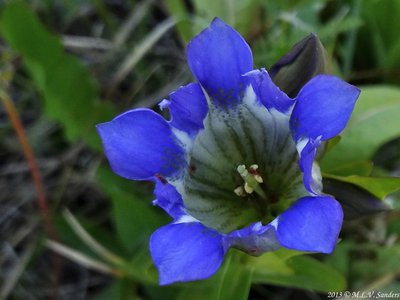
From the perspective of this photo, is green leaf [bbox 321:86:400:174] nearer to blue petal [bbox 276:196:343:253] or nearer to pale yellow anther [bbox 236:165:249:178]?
pale yellow anther [bbox 236:165:249:178]

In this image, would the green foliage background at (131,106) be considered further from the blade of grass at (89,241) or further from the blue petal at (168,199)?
the blue petal at (168,199)

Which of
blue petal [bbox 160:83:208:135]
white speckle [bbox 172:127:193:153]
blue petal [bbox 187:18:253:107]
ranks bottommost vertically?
white speckle [bbox 172:127:193:153]

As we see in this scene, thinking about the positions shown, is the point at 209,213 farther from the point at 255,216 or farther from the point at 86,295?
the point at 86,295

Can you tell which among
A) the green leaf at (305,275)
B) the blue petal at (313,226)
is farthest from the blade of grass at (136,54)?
the blue petal at (313,226)

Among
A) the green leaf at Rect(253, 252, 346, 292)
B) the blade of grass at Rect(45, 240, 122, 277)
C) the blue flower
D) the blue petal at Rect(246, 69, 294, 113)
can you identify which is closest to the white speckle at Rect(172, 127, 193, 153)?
the blue flower

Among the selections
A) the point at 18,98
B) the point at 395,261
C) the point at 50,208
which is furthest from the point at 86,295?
the point at 395,261
